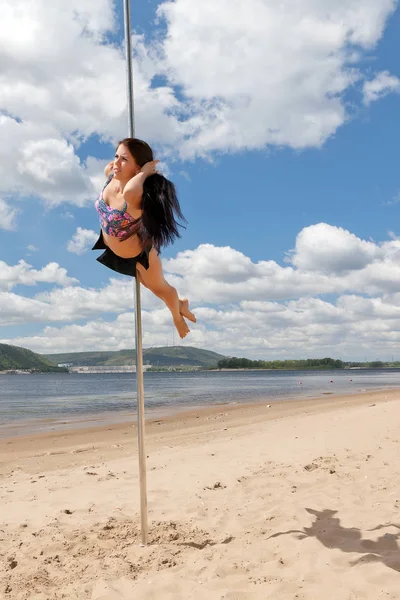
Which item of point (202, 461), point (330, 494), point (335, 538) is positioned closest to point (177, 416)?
point (202, 461)

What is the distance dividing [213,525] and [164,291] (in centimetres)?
245

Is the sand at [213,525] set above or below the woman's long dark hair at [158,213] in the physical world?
below

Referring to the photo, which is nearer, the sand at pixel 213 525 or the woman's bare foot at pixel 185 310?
the sand at pixel 213 525

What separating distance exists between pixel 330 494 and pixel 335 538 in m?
1.37

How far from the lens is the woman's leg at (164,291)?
392 centimetres

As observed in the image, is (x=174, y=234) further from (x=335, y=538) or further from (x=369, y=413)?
(x=369, y=413)

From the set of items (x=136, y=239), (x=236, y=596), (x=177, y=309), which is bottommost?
(x=236, y=596)

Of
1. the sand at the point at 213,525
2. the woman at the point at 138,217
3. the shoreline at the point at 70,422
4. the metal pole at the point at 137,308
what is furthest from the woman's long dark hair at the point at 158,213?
the shoreline at the point at 70,422

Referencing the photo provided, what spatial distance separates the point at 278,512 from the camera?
16.9 feet

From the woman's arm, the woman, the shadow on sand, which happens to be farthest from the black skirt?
the shadow on sand

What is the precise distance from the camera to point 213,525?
16.0ft

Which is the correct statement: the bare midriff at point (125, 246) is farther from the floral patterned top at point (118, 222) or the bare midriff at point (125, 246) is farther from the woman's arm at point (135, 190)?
the woman's arm at point (135, 190)

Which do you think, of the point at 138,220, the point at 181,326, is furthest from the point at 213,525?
the point at 138,220

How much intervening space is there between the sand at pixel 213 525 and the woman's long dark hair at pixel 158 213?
8.31ft
